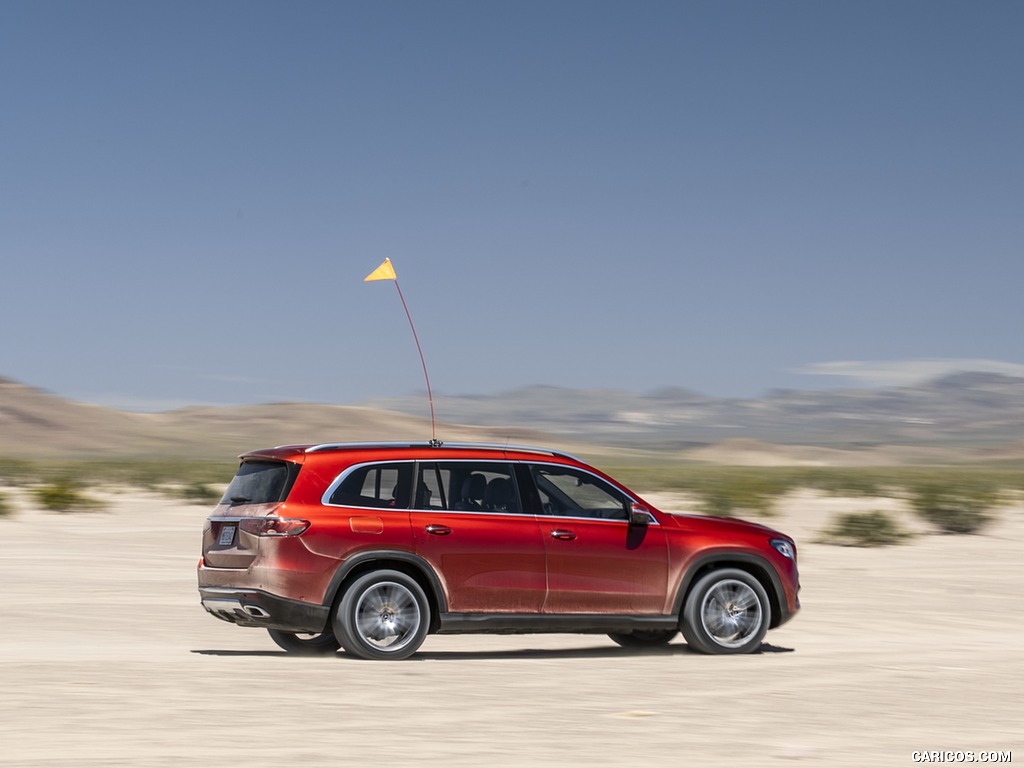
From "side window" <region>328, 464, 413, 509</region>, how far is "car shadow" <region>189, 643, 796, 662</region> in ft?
3.97

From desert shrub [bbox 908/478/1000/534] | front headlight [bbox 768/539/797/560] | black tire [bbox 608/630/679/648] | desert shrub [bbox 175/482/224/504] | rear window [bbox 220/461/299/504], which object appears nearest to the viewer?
rear window [bbox 220/461/299/504]

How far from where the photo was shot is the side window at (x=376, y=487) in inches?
437

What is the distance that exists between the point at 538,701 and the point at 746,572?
3349 millimetres

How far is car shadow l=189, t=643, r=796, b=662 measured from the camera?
38.0 feet

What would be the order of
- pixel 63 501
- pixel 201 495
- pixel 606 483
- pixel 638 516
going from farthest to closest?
pixel 201 495 < pixel 63 501 < pixel 606 483 < pixel 638 516

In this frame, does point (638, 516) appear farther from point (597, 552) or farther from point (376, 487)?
point (376, 487)

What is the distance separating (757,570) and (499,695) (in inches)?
134

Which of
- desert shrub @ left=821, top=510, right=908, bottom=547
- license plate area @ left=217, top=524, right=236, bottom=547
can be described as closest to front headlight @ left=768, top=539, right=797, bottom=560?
license plate area @ left=217, top=524, right=236, bottom=547

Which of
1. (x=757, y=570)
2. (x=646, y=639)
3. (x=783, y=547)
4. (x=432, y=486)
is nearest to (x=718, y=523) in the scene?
(x=757, y=570)

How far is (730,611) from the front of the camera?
12.0 metres

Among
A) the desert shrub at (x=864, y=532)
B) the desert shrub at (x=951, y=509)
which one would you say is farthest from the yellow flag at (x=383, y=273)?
the desert shrub at (x=951, y=509)

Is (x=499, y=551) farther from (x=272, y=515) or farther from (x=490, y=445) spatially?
(x=272, y=515)

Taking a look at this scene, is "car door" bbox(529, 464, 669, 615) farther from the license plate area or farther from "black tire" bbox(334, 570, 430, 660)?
the license plate area

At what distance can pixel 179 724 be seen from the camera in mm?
8250
